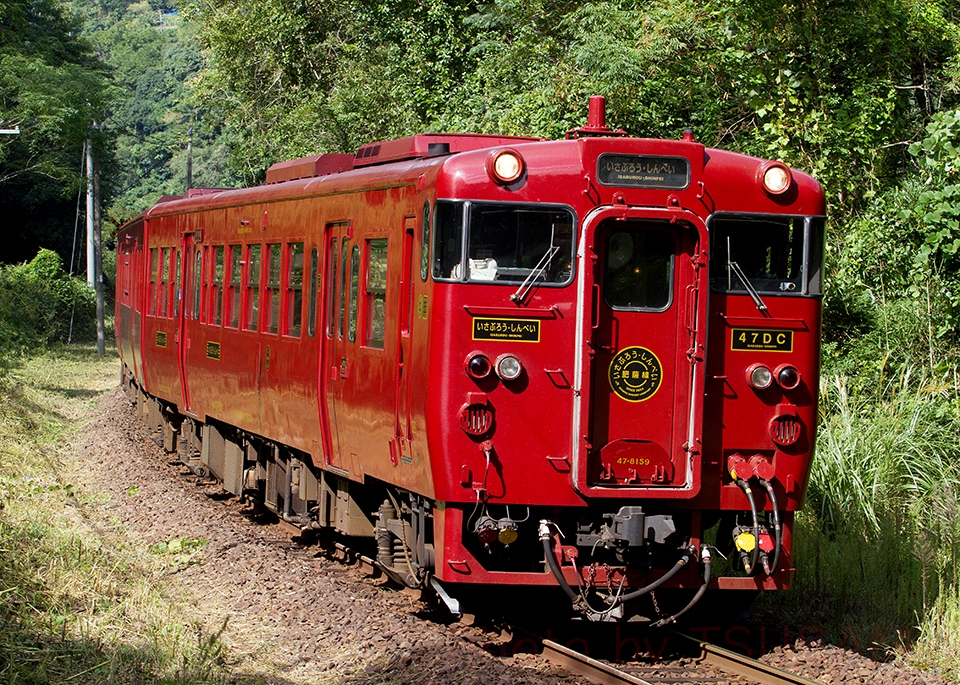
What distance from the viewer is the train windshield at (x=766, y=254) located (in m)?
7.66

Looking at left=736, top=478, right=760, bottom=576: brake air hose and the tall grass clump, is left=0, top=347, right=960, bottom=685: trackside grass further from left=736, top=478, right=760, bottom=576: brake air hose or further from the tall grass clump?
left=736, top=478, right=760, bottom=576: brake air hose

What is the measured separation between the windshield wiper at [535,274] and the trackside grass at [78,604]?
258cm

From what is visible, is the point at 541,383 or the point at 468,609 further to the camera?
the point at 468,609

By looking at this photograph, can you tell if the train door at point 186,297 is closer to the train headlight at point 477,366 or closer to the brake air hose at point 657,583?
the train headlight at point 477,366

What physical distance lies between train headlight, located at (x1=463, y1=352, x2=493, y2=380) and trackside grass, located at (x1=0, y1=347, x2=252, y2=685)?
2.08 meters

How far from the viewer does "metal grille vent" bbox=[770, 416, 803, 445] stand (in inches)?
302

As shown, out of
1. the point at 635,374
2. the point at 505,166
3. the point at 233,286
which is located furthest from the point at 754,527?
the point at 233,286

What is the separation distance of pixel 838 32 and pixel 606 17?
12.3ft

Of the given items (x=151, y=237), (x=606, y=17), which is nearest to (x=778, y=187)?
(x=606, y=17)

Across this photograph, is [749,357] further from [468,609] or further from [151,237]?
[151,237]

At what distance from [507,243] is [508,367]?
733 millimetres

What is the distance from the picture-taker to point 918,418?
1137 cm

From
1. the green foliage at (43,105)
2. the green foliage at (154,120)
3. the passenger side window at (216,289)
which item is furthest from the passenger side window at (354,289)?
the green foliage at (154,120)

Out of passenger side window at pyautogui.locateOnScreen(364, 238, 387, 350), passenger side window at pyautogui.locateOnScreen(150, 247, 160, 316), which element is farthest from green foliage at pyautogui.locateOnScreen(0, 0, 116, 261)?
passenger side window at pyautogui.locateOnScreen(364, 238, 387, 350)
